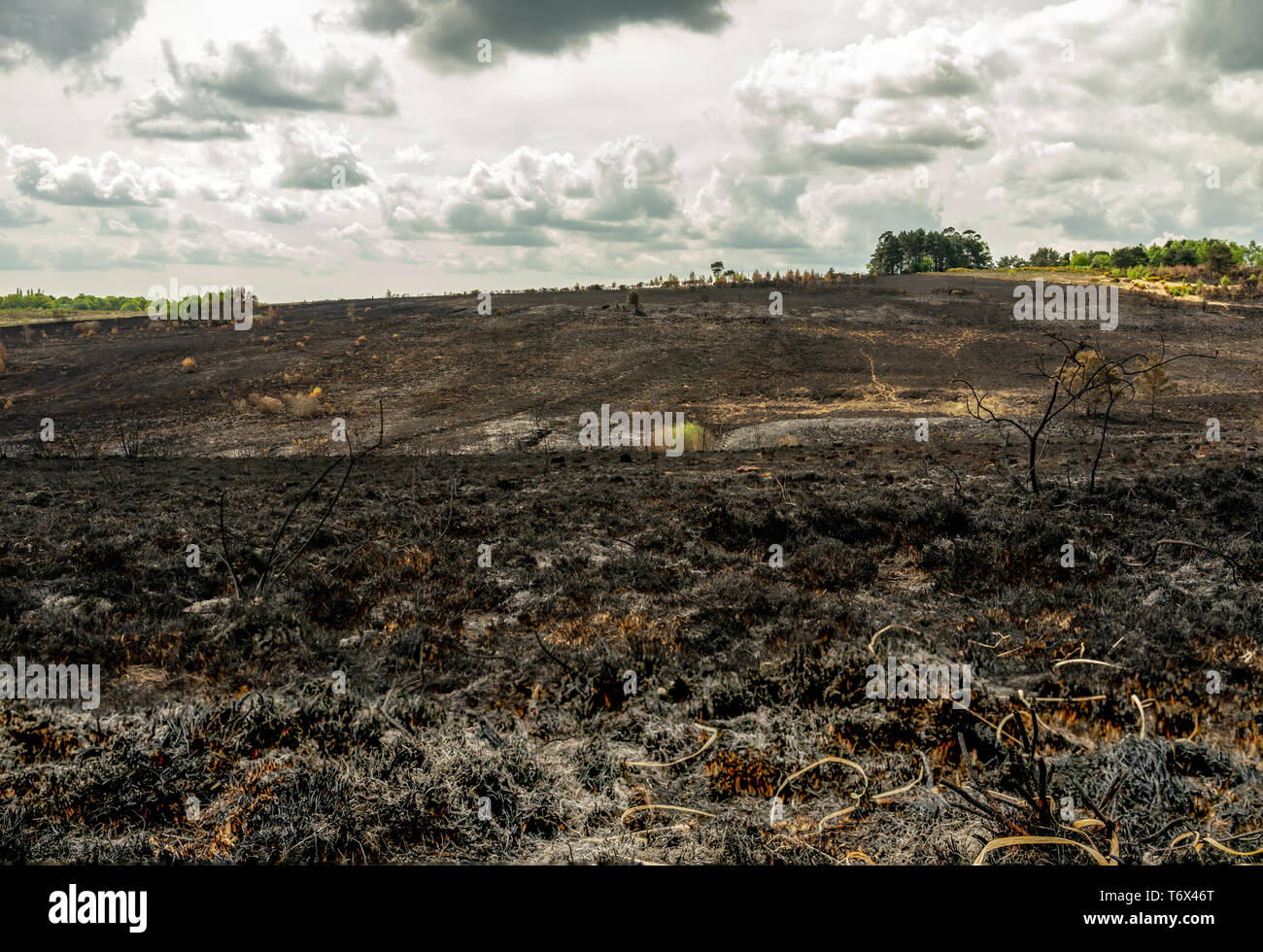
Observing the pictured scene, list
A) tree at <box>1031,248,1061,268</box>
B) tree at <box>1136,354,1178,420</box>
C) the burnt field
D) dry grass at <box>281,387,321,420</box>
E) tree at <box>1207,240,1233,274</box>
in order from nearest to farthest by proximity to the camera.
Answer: the burnt field → tree at <box>1136,354,1178,420</box> → dry grass at <box>281,387,321,420</box> → tree at <box>1207,240,1233,274</box> → tree at <box>1031,248,1061,268</box>


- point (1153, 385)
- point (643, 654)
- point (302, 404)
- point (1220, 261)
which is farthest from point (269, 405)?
point (1220, 261)

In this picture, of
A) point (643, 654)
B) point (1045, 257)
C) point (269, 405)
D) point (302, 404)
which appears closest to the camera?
point (643, 654)

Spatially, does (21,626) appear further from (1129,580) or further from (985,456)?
(985,456)

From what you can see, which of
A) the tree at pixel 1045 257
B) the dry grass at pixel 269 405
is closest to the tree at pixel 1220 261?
the tree at pixel 1045 257

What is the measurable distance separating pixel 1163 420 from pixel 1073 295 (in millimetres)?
30996

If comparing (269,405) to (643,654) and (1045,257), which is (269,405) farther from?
(1045,257)

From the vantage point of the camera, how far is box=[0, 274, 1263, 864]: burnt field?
358cm

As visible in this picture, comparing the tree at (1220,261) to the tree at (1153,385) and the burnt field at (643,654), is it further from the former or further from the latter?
the burnt field at (643,654)

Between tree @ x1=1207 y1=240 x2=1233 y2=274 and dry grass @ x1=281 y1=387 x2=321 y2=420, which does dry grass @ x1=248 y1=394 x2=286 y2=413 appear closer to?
dry grass @ x1=281 y1=387 x2=321 y2=420

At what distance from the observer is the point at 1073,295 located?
45.1 m

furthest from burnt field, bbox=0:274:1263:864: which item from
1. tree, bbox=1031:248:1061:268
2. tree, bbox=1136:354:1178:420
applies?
tree, bbox=1031:248:1061:268

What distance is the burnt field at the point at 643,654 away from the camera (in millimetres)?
3578

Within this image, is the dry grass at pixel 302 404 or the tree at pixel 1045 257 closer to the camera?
the dry grass at pixel 302 404

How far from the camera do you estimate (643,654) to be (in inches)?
230
